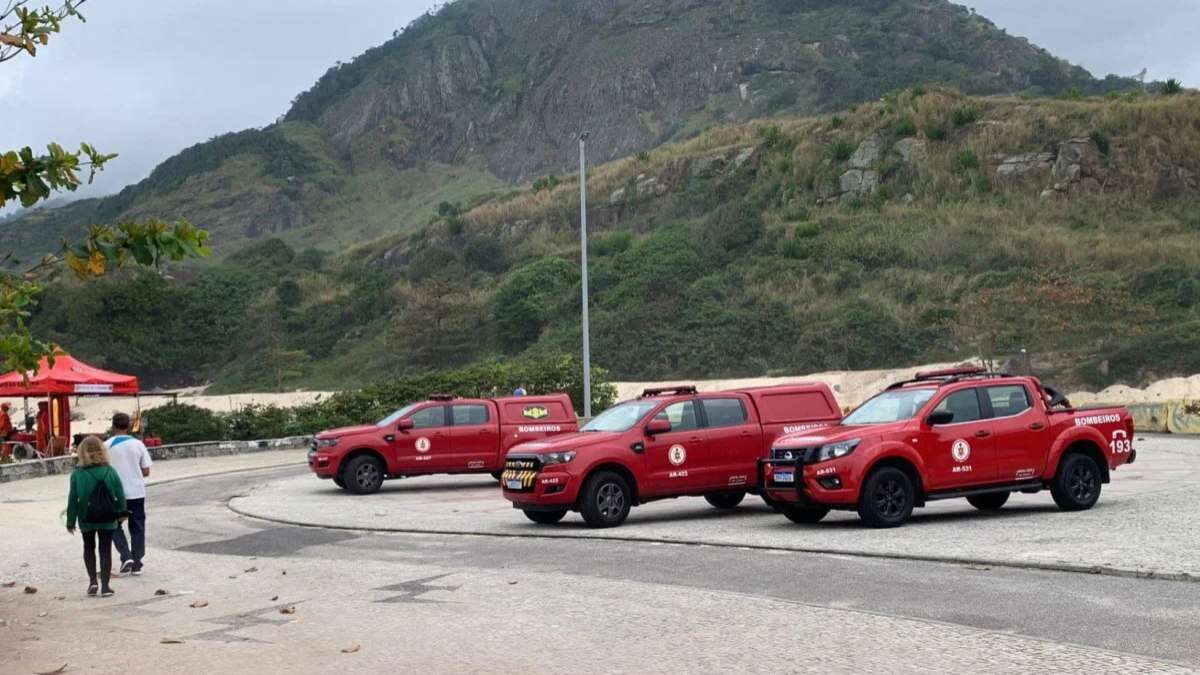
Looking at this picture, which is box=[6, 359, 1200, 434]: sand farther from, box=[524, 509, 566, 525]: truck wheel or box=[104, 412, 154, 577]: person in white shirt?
box=[104, 412, 154, 577]: person in white shirt

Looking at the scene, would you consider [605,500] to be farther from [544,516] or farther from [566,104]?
[566,104]

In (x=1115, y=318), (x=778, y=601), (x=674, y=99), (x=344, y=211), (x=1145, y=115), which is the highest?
(x=674, y=99)

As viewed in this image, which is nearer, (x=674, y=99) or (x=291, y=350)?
(x=291, y=350)

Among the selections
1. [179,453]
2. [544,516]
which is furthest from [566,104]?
[544,516]

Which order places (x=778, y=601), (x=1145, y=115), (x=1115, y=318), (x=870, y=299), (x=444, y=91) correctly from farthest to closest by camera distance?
(x=444, y=91) < (x=1145, y=115) < (x=870, y=299) < (x=1115, y=318) < (x=778, y=601)

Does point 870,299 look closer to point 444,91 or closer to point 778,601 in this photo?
point 778,601

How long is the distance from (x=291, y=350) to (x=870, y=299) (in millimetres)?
36853

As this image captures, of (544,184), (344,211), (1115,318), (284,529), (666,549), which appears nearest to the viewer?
(666,549)

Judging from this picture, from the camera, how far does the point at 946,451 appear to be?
15.8m

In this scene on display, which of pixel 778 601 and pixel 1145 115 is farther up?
pixel 1145 115

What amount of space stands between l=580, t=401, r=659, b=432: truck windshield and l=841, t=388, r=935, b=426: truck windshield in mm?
2761

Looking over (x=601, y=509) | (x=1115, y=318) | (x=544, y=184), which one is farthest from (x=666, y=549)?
(x=544, y=184)

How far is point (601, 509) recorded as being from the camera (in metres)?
17.1

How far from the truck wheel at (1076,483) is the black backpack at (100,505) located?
1076 centimetres
